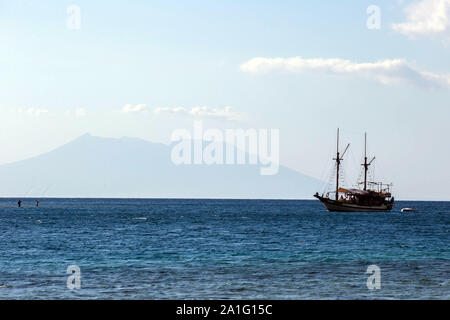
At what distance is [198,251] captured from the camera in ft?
154

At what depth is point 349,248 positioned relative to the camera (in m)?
51.5

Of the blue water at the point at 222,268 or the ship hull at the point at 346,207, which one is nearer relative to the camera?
the blue water at the point at 222,268

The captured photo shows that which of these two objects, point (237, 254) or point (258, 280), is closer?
point (258, 280)

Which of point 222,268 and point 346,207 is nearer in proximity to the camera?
point 222,268

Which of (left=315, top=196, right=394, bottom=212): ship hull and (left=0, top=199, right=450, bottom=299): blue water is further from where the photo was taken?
(left=315, top=196, right=394, bottom=212): ship hull

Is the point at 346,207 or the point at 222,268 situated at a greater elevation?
the point at 222,268
